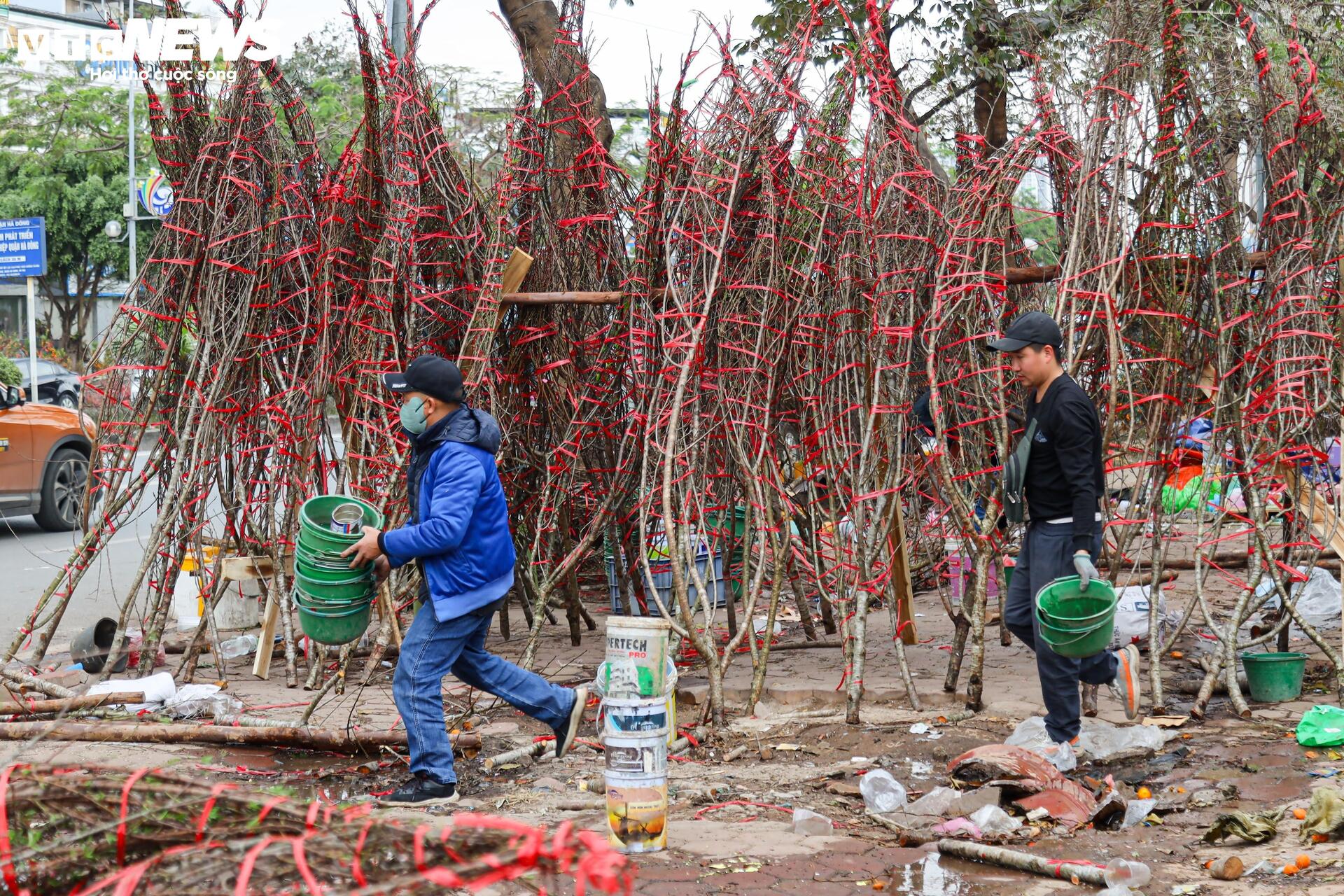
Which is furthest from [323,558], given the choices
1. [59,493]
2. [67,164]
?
[67,164]

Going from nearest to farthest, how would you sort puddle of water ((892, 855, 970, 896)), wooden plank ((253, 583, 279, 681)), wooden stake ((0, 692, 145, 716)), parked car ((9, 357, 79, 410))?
puddle of water ((892, 855, 970, 896)) < wooden stake ((0, 692, 145, 716)) < wooden plank ((253, 583, 279, 681)) < parked car ((9, 357, 79, 410))

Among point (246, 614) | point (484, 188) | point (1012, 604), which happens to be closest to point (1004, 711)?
point (1012, 604)

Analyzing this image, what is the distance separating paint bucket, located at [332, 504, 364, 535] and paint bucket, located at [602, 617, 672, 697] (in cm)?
159

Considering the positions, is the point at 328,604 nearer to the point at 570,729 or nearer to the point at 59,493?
the point at 570,729

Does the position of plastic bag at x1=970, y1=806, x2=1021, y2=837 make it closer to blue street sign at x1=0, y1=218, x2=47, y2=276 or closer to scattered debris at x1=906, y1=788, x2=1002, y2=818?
scattered debris at x1=906, y1=788, x2=1002, y2=818

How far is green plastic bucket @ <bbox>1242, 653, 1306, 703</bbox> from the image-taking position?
6000 millimetres

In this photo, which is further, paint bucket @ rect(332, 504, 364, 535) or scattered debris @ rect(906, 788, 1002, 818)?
paint bucket @ rect(332, 504, 364, 535)

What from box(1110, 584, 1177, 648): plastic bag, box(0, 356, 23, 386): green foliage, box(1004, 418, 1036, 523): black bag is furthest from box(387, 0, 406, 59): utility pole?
box(0, 356, 23, 386): green foliage

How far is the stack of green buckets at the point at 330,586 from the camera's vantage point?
4.93 m

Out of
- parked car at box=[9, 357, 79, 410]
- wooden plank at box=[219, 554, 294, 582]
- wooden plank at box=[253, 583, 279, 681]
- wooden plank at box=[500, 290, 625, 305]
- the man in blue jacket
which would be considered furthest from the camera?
parked car at box=[9, 357, 79, 410]

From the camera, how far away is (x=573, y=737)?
17.2ft

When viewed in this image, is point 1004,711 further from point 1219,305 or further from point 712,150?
point 712,150

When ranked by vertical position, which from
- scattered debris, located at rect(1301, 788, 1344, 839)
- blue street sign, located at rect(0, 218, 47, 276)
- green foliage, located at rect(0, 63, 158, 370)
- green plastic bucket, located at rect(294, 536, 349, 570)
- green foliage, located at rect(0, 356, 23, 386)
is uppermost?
green foliage, located at rect(0, 63, 158, 370)

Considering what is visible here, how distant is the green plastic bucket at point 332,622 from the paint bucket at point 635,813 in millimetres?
1524
